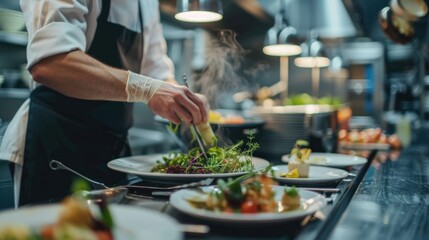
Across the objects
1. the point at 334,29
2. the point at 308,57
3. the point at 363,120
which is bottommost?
the point at 363,120

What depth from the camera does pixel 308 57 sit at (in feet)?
12.5

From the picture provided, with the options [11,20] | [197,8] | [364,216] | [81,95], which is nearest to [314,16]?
[11,20]

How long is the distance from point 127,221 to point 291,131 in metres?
1.64

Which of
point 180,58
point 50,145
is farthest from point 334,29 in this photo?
point 50,145

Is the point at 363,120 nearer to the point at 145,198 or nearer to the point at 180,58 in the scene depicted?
the point at 180,58

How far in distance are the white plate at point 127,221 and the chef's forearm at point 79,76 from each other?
741 mm

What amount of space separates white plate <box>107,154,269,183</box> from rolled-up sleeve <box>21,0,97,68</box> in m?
0.44

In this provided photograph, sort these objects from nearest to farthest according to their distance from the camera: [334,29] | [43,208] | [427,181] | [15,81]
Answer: [43,208]
[427,181]
[15,81]
[334,29]

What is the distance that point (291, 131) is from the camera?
90.6 inches

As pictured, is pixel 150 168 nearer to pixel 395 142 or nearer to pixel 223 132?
pixel 223 132

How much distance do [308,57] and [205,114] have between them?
8.21 feet

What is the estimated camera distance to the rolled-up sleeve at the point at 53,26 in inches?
57.9

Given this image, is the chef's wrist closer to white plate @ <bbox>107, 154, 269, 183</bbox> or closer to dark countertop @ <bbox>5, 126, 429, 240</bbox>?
white plate @ <bbox>107, 154, 269, 183</bbox>

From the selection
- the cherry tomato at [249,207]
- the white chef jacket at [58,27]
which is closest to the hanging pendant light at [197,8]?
the white chef jacket at [58,27]
